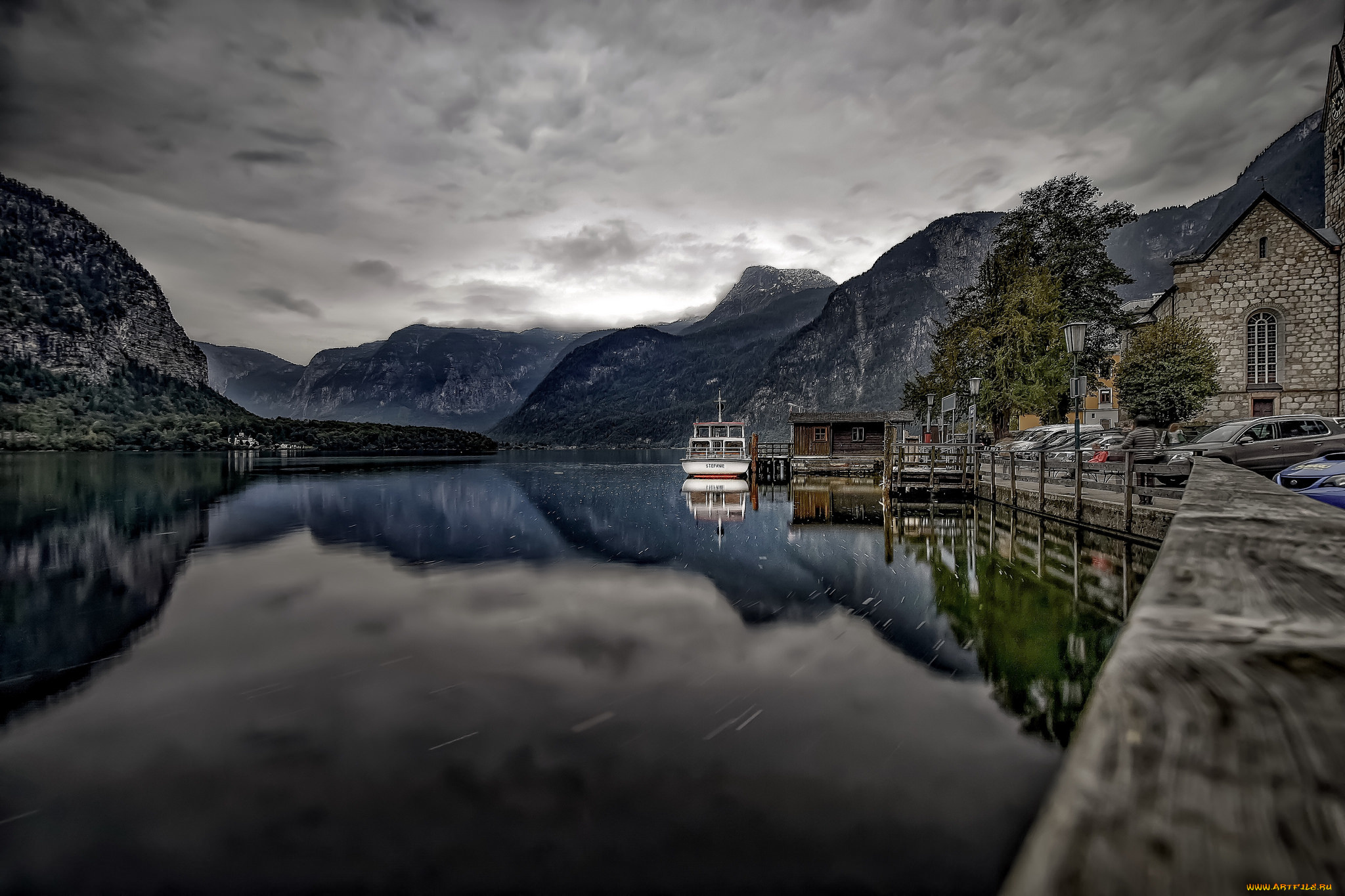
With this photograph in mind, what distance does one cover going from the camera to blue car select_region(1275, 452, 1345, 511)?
1027 centimetres

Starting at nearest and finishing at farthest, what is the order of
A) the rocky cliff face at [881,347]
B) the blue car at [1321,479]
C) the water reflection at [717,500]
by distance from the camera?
the blue car at [1321,479]
the water reflection at [717,500]
the rocky cliff face at [881,347]

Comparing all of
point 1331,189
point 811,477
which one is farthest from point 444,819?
point 1331,189

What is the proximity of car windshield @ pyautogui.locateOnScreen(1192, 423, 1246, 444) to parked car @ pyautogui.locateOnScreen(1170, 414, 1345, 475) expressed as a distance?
2 cm

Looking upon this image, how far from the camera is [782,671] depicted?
8000mm

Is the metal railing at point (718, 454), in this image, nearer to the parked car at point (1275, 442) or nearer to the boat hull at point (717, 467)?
the boat hull at point (717, 467)

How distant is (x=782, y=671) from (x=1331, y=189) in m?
55.5

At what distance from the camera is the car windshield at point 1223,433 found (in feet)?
62.4

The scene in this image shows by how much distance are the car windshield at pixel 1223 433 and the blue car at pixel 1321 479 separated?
3.97 meters

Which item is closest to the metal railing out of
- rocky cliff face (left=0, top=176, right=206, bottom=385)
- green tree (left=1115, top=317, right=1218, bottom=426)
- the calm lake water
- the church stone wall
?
green tree (left=1115, top=317, right=1218, bottom=426)

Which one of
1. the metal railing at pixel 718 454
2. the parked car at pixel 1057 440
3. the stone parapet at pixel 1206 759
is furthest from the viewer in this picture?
the metal railing at pixel 718 454

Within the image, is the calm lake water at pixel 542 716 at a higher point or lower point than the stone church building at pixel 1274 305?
lower

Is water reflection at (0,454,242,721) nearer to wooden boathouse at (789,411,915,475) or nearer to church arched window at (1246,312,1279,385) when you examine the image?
wooden boathouse at (789,411,915,475)

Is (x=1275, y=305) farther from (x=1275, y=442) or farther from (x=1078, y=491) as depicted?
(x=1078, y=491)

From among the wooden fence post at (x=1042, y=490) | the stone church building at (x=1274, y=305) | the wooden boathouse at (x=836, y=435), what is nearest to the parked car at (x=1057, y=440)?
the wooden fence post at (x=1042, y=490)
